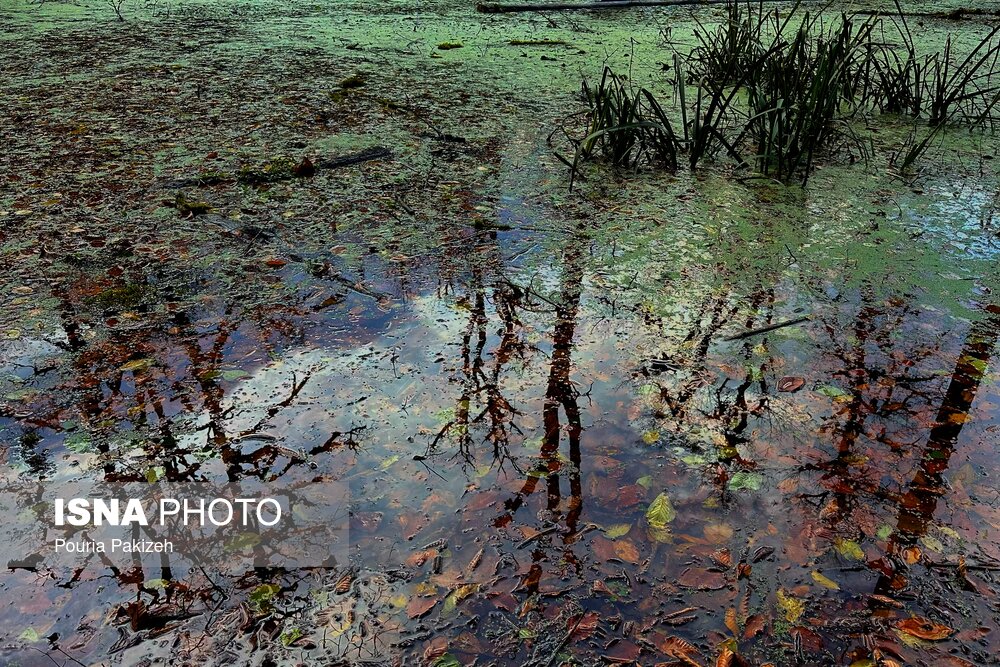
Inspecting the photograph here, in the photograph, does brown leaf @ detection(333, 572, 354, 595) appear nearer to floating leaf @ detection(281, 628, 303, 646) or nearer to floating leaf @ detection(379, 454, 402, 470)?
floating leaf @ detection(281, 628, 303, 646)

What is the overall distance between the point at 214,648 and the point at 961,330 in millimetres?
2022

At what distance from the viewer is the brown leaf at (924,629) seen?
1.26 metres

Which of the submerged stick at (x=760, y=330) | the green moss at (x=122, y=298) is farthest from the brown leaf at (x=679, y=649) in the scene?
the green moss at (x=122, y=298)

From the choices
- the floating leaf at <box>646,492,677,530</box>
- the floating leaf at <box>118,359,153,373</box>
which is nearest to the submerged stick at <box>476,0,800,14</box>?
the floating leaf at <box>118,359,153,373</box>

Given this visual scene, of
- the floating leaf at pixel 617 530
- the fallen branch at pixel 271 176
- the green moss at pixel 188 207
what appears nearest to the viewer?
the floating leaf at pixel 617 530

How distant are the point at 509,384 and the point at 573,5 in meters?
5.23

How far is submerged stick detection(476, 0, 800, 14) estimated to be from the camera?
20.0 feet

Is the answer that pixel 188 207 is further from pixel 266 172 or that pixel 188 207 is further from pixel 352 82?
pixel 352 82

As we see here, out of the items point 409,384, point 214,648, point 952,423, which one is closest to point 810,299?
point 952,423

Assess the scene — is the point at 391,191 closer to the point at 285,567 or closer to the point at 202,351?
the point at 202,351

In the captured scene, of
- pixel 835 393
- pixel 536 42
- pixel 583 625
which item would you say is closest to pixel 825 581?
pixel 583 625

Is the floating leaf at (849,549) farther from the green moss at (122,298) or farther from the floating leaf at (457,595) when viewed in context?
the green moss at (122,298)

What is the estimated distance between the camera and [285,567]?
1.37 m

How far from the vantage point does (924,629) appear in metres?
1.27
